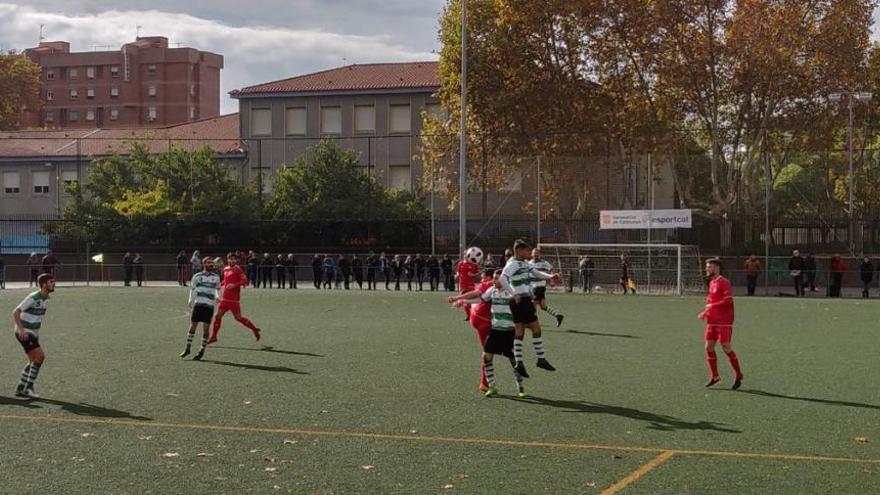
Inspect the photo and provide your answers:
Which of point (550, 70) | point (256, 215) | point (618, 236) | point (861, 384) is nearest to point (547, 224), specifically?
point (618, 236)

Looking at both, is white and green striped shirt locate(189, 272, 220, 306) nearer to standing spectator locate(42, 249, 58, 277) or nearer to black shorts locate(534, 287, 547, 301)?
black shorts locate(534, 287, 547, 301)

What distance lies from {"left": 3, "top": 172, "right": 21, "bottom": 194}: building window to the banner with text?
40876 millimetres

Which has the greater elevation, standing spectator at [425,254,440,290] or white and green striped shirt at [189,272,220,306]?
white and green striped shirt at [189,272,220,306]

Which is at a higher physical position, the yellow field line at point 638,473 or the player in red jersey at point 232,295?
the player in red jersey at point 232,295

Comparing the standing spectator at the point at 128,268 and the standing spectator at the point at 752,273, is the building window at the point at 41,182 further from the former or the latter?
the standing spectator at the point at 752,273

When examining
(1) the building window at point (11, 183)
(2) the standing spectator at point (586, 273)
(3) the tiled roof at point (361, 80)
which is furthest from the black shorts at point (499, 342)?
(1) the building window at point (11, 183)

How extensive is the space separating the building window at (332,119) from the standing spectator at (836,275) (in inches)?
1279

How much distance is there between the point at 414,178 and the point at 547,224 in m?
17.0

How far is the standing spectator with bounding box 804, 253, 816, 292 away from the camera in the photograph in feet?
127

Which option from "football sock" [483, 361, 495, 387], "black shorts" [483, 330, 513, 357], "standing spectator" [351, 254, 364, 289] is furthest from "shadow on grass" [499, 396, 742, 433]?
"standing spectator" [351, 254, 364, 289]

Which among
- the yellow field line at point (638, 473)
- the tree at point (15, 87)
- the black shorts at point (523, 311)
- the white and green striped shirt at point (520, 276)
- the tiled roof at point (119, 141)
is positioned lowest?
the yellow field line at point (638, 473)

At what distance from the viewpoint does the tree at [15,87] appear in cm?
8444

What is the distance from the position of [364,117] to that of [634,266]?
87.5ft

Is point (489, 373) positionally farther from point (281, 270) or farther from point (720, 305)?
point (281, 270)
